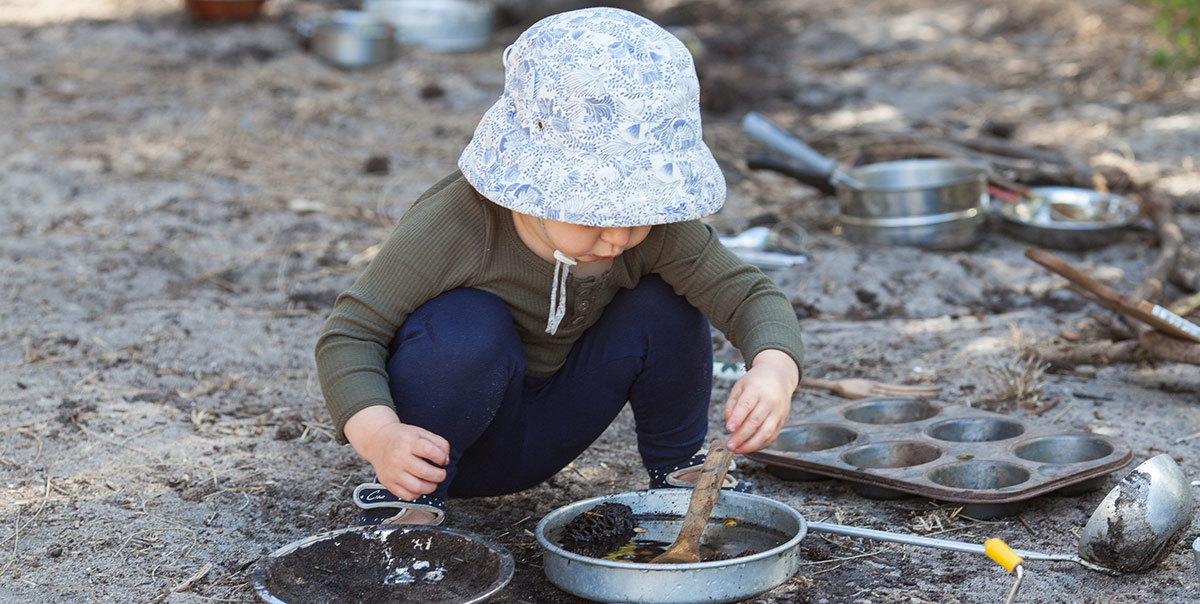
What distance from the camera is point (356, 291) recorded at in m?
1.86

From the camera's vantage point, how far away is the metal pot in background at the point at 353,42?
6.79 meters

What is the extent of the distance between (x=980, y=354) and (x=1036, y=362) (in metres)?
0.14

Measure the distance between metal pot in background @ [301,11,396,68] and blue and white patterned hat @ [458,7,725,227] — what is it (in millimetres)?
5334

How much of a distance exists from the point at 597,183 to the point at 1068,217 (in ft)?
10.3

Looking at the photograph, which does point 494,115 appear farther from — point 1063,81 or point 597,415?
point 1063,81

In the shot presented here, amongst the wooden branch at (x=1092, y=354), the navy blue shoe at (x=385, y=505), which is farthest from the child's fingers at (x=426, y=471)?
the wooden branch at (x=1092, y=354)

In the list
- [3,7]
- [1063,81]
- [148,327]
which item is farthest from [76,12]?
[1063,81]

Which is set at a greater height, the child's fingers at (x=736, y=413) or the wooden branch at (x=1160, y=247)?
the child's fingers at (x=736, y=413)

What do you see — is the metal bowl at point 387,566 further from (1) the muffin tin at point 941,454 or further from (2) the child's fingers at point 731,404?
(1) the muffin tin at point 941,454

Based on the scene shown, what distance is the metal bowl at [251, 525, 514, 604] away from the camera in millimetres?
1752

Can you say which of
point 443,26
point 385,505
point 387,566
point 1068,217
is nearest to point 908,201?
point 1068,217

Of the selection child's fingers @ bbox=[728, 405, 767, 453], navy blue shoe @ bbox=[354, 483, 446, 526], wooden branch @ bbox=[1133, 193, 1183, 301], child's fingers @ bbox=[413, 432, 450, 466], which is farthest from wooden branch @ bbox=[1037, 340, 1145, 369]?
child's fingers @ bbox=[413, 432, 450, 466]

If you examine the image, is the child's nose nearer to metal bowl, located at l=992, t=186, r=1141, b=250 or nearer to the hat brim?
the hat brim

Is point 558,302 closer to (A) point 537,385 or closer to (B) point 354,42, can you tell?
(A) point 537,385
